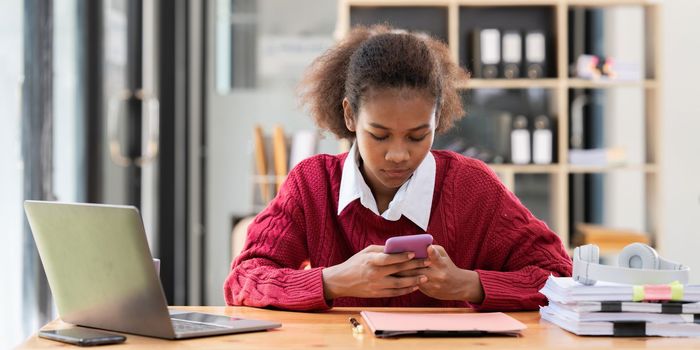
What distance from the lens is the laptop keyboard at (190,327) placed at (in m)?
1.64

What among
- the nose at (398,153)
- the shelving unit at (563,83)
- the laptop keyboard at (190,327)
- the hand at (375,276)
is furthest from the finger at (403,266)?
the shelving unit at (563,83)

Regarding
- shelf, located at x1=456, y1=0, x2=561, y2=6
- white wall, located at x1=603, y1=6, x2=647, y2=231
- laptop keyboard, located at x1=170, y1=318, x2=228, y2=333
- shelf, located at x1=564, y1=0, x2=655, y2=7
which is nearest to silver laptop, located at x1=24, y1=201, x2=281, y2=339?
laptop keyboard, located at x1=170, y1=318, x2=228, y2=333

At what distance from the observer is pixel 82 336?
1.62 metres

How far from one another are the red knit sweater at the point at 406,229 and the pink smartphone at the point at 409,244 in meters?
0.34

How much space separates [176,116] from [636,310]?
4082 mm

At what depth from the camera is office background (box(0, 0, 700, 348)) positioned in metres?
3.07

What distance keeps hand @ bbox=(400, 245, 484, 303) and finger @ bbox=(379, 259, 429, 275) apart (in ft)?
0.05

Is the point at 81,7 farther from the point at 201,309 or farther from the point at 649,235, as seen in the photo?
the point at 649,235

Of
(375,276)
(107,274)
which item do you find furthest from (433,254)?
(107,274)

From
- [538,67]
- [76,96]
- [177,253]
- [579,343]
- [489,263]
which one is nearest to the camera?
[579,343]

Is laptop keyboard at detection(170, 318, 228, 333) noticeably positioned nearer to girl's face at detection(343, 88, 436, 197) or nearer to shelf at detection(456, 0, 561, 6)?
girl's face at detection(343, 88, 436, 197)

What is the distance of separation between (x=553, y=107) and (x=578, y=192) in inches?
20.7

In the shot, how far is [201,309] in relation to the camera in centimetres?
197

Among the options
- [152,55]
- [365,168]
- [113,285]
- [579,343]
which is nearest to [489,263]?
[365,168]
